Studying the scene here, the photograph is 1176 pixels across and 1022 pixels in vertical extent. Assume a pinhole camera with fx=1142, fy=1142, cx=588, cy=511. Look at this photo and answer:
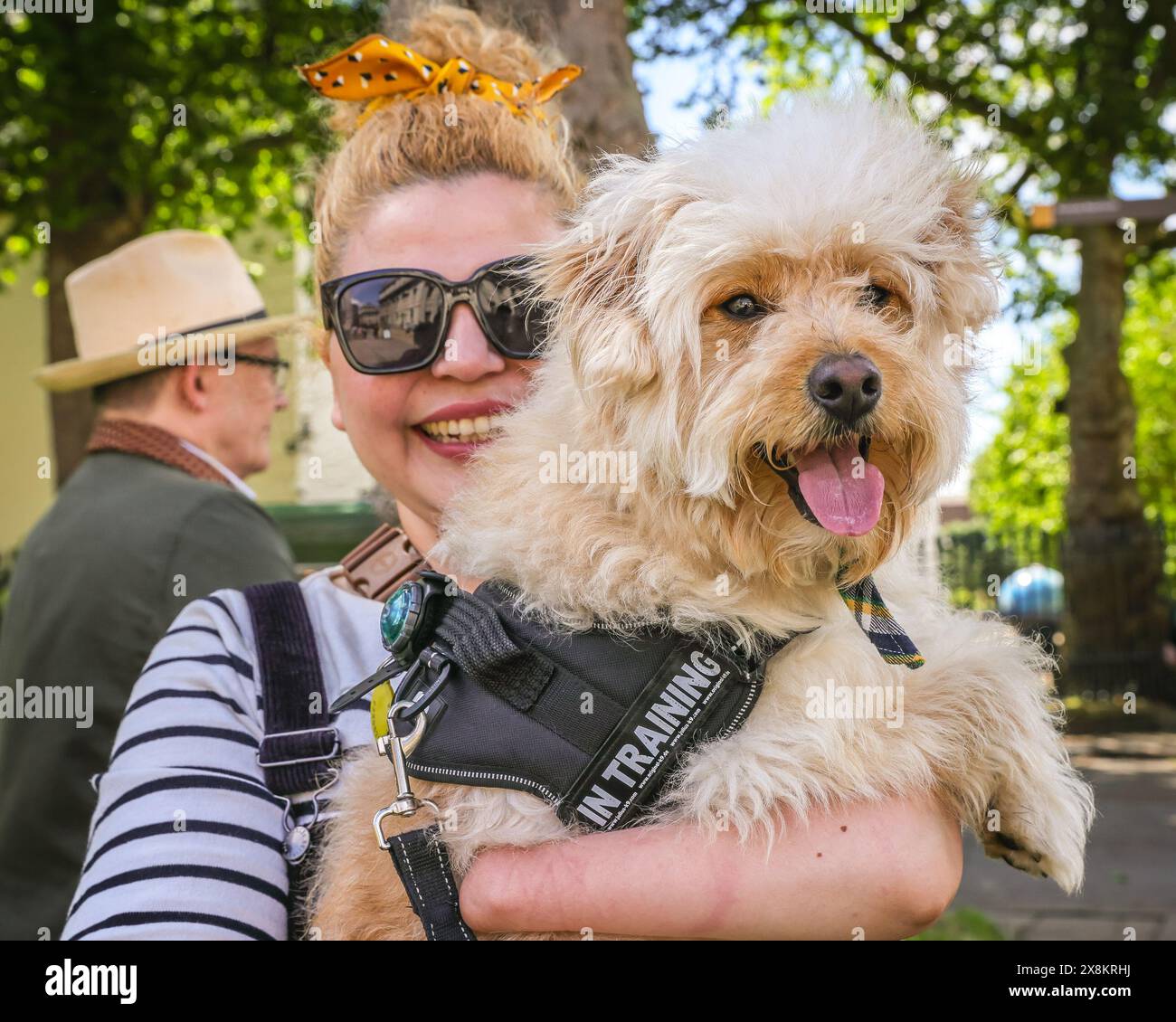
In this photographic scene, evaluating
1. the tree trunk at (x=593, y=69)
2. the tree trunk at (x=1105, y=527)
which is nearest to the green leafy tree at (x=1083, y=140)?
the tree trunk at (x=1105, y=527)

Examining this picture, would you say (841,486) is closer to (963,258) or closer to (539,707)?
(963,258)

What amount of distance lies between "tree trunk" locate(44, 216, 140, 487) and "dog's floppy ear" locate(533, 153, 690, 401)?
1078 centimetres

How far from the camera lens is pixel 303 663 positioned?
2.41 m

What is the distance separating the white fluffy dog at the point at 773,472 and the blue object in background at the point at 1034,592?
1574 cm

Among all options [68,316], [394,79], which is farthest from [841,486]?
[68,316]

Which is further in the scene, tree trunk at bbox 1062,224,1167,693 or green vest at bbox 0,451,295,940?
tree trunk at bbox 1062,224,1167,693

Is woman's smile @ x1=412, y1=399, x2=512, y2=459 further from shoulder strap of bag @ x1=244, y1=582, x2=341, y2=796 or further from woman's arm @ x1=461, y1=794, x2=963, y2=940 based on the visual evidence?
woman's arm @ x1=461, y1=794, x2=963, y2=940

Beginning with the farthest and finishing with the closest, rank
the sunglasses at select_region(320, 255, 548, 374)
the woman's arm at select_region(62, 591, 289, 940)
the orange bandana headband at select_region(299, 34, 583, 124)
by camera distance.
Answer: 1. the orange bandana headband at select_region(299, 34, 583, 124)
2. the sunglasses at select_region(320, 255, 548, 374)
3. the woman's arm at select_region(62, 591, 289, 940)

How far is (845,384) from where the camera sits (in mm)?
2068

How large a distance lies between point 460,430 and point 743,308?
86 centimetres

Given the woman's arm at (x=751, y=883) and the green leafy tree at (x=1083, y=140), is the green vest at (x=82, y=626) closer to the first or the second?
the woman's arm at (x=751, y=883)

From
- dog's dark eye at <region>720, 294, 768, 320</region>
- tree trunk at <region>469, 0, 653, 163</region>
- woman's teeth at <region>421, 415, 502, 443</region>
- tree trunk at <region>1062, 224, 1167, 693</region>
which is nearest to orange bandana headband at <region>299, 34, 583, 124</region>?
woman's teeth at <region>421, 415, 502, 443</region>

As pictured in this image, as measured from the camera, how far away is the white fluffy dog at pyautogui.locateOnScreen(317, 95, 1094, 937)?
7.07ft
